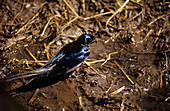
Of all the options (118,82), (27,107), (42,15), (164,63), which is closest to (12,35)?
(42,15)

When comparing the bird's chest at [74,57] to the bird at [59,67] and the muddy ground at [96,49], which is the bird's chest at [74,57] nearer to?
the bird at [59,67]

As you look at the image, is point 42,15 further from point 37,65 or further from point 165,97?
point 165,97

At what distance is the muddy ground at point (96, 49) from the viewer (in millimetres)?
2732

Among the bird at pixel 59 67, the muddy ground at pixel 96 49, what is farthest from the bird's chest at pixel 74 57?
the muddy ground at pixel 96 49

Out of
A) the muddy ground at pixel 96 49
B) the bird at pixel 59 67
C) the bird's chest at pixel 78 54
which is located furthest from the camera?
the bird's chest at pixel 78 54

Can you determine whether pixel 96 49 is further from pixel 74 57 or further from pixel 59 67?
pixel 59 67

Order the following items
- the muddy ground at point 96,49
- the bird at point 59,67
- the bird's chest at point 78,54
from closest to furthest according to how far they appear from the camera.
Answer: the bird at point 59,67 → the muddy ground at point 96,49 → the bird's chest at point 78,54

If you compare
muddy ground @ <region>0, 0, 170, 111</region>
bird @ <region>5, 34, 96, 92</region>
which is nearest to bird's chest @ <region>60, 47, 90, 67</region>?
bird @ <region>5, 34, 96, 92</region>

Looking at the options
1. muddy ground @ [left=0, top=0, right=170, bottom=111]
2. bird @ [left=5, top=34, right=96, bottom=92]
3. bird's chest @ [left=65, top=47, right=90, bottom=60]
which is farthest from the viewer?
bird's chest @ [left=65, top=47, right=90, bottom=60]

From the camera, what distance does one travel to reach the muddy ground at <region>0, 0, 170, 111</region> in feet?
8.96

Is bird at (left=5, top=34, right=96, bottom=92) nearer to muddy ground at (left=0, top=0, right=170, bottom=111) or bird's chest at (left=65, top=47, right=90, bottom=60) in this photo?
bird's chest at (left=65, top=47, right=90, bottom=60)

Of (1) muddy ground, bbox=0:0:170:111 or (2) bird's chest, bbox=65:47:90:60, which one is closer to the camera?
(1) muddy ground, bbox=0:0:170:111

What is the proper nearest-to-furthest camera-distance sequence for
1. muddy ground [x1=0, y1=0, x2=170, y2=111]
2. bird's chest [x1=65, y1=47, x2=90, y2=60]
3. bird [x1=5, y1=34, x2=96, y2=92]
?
bird [x1=5, y1=34, x2=96, y2=92] → muddy ground [x1=0, y1=0, x2=170, y2=111] → bird's chest [x1=65, y1=47, x2=90, y2=60]

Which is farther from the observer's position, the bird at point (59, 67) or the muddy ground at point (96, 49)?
the muddy ground at point (96, 49)
